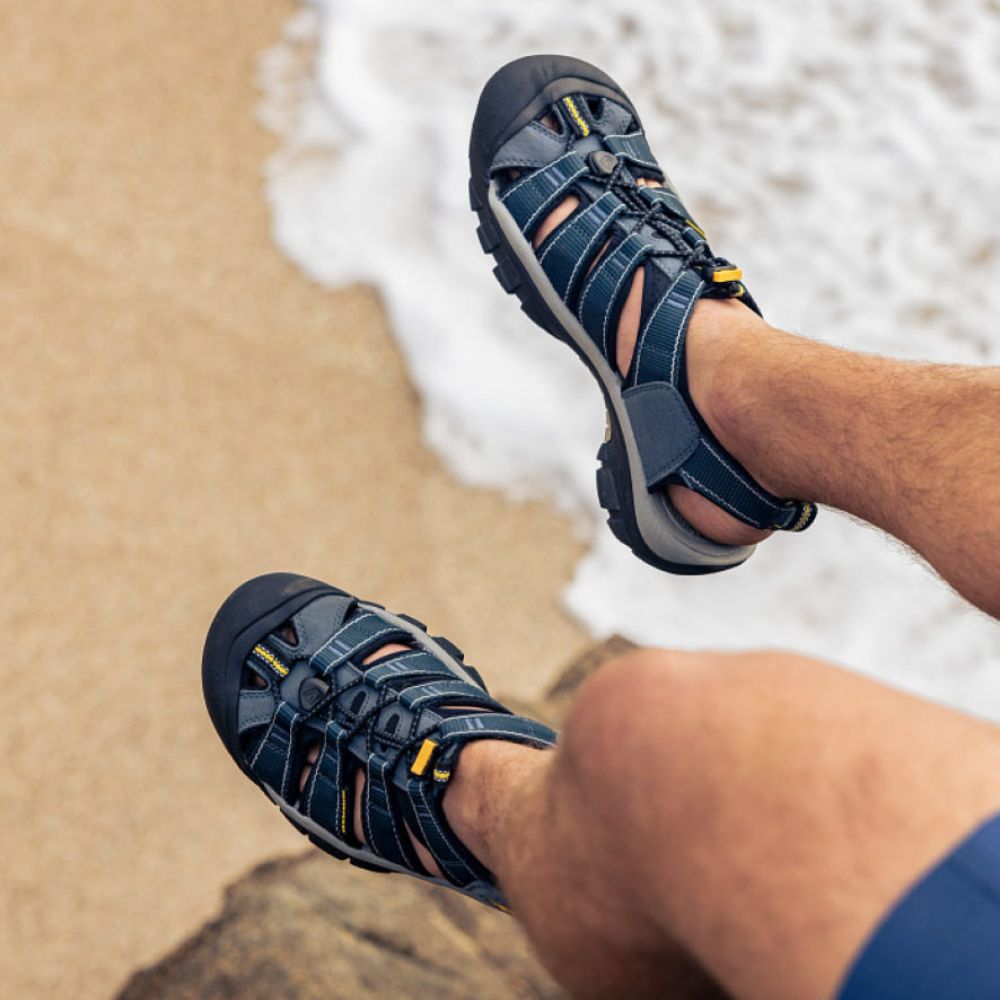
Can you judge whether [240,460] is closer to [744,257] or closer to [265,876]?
[265,876]

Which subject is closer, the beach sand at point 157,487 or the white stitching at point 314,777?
the white stitching at point 314,777

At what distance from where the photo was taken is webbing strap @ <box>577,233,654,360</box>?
6.04 ft

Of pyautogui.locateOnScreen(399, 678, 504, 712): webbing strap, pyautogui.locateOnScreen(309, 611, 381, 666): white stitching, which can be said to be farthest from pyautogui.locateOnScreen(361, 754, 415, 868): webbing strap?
pyautogui.locateOnScreen(309, 611, 381, 666): white stitching

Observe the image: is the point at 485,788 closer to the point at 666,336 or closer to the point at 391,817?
the point at 391,817

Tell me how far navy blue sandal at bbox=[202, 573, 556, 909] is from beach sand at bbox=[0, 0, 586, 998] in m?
0.32

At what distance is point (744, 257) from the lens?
2777 millimetres

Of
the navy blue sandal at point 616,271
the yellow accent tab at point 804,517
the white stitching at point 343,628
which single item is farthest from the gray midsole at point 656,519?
the white stitching at point 343,628

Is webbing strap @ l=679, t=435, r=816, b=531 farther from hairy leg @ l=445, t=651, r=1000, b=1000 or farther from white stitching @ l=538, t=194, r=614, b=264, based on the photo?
hairy leg @ l=445, t=651, r=1000, b=1000

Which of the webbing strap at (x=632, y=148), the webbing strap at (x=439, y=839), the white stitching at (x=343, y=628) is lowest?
the webbing strap at (x=439, y=839)

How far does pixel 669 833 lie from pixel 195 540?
157cm

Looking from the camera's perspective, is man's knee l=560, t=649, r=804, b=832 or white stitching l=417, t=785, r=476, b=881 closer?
man's knee l=560, t=649, r=804, b=832

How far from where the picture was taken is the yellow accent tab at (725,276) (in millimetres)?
1794

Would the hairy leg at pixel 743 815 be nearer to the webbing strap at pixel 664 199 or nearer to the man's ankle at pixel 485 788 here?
the man's ankle at pixel 485 788

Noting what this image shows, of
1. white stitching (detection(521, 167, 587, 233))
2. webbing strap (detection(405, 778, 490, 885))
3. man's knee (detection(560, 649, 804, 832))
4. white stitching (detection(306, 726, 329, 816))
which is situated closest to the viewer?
man's knee (detection(560, 649, 804, 832))
